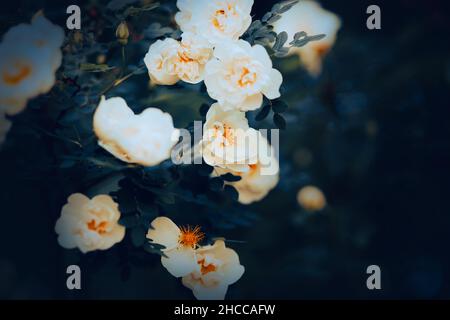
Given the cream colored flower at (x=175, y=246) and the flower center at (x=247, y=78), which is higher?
the flower center at (x=247, y=78)

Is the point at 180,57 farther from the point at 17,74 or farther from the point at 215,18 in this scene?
the point at 17,74

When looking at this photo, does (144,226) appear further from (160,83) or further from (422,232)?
(422,232)

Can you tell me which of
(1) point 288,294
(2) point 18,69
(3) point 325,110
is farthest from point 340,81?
(2) point 18,69

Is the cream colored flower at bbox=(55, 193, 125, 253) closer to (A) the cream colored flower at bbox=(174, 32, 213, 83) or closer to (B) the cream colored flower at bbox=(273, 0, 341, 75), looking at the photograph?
(A) the cream colored flower at bbox=(174, 32, 213, 83)

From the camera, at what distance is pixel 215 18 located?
87 centimetres

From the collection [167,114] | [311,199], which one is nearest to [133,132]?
[167,114]

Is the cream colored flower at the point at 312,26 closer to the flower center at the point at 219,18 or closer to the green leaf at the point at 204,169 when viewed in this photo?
the flower center at the point at 219,18

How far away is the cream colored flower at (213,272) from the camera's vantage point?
935mm

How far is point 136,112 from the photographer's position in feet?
3.00

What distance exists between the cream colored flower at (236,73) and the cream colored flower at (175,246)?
221 mm

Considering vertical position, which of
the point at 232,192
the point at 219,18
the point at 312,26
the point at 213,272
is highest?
the point at 312,26

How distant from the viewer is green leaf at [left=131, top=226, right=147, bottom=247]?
0.89 m

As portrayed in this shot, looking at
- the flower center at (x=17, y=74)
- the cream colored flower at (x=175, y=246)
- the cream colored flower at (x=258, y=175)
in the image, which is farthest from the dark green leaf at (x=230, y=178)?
the flower center at (x=17, y=74)

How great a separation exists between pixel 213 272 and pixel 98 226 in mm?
202
